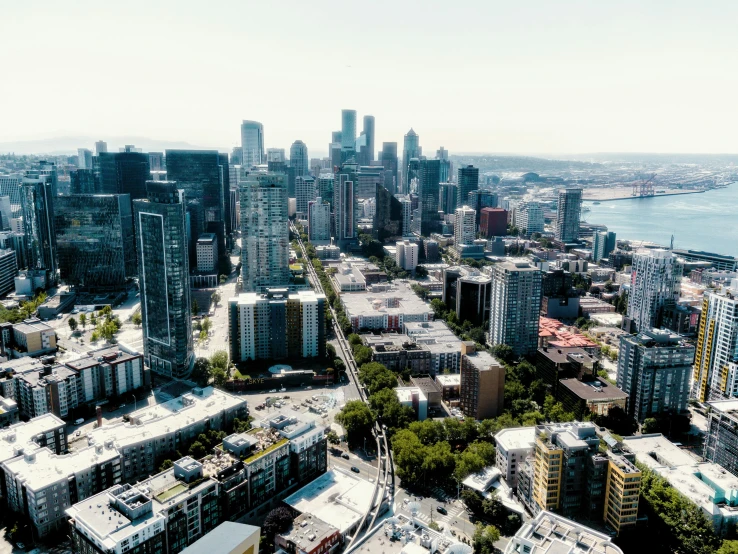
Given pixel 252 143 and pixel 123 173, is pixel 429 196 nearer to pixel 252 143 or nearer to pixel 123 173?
pixel 123 173

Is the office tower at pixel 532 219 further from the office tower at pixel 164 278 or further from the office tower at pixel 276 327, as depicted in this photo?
the office tower at pixel 164 278

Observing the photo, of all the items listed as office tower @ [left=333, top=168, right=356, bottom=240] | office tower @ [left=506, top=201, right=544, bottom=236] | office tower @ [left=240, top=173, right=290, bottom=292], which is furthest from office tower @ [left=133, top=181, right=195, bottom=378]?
office tower @ [left=506, top=201, right=544, bottom=236]

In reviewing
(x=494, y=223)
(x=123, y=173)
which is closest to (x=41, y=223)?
(x=123, y=173)

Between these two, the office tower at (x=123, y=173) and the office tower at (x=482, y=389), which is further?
the office tower at (x=123, y=173)

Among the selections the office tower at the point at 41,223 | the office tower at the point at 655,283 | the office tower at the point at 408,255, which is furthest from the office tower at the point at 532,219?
the office tower at the point at 41,223

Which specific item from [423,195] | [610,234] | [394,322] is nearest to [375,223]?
[423,195]

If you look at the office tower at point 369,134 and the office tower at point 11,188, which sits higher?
the office tower at point 369,134

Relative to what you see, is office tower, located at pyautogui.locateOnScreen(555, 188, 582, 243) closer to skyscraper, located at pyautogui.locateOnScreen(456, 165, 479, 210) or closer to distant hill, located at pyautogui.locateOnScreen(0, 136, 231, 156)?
skyscraper, located at pyautogui.locateOnScreen(456, 165, 479, 210)
